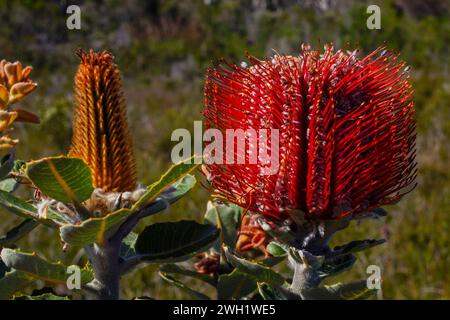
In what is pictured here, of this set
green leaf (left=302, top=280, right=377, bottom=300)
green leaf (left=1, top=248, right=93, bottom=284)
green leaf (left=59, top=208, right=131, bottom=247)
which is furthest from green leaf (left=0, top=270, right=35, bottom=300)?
green leaf (left=302, top=280, right=377, bottom=300)

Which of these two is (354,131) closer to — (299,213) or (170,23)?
(299,213)

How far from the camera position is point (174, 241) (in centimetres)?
120

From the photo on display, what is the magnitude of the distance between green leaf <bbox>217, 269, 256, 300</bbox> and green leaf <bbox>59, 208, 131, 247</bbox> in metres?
0.30

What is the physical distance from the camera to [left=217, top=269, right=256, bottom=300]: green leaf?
120cm

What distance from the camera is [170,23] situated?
598 inches

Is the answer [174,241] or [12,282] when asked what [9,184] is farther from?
[174,241]

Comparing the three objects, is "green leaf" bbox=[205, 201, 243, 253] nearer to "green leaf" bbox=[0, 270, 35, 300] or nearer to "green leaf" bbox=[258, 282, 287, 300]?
"green leaf" bbox=[258, 282, 287, 300]

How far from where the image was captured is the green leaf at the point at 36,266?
103cm

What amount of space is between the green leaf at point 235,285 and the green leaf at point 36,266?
0.27 metres

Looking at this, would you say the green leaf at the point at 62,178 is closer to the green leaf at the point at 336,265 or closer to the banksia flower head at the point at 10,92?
the banksia flower head at the point at 10,92

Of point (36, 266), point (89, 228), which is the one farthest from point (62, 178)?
point (36, 266)

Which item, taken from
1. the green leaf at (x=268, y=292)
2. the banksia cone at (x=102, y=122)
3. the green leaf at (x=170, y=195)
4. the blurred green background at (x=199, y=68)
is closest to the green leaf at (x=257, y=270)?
the green leaf at (x=268, y=292)

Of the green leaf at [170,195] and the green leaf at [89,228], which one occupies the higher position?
the green leaf at [170,195]
